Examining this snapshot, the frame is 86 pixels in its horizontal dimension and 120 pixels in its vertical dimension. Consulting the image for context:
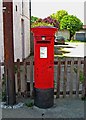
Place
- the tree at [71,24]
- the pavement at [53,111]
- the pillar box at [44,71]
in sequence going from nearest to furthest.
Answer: the pavement at [53,111], the pillar box at [44,71], the tree at [71,24]

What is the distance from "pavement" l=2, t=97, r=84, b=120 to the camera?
4.94m

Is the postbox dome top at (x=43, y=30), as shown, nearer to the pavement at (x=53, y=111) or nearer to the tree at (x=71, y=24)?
the pavement at (x=53, y=111)

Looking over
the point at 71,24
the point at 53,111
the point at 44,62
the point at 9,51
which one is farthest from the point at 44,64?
the point at 71,24

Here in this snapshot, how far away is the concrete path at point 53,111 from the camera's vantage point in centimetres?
494

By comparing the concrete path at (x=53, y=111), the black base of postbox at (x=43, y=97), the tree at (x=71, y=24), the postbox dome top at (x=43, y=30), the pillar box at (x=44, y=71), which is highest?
the tree at (x=71, y=24)

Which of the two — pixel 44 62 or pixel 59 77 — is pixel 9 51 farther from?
pixel 59 77

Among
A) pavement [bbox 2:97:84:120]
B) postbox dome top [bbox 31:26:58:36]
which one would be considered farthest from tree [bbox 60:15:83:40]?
postbox dome top [bbox 31:26:58:36]

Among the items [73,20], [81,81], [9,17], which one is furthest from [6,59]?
[73,20]

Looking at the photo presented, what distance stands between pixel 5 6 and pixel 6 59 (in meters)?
1.16

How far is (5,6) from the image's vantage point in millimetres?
5309

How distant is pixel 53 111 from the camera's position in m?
5.20

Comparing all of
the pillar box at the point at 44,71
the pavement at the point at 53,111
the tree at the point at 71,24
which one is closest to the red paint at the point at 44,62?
the pillar box at the point at 44,71

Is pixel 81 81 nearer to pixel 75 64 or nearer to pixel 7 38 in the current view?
pixel 75 64

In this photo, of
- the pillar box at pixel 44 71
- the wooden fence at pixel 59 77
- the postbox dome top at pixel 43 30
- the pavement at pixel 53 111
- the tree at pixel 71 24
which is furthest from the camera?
the tree at pixel 71 24
